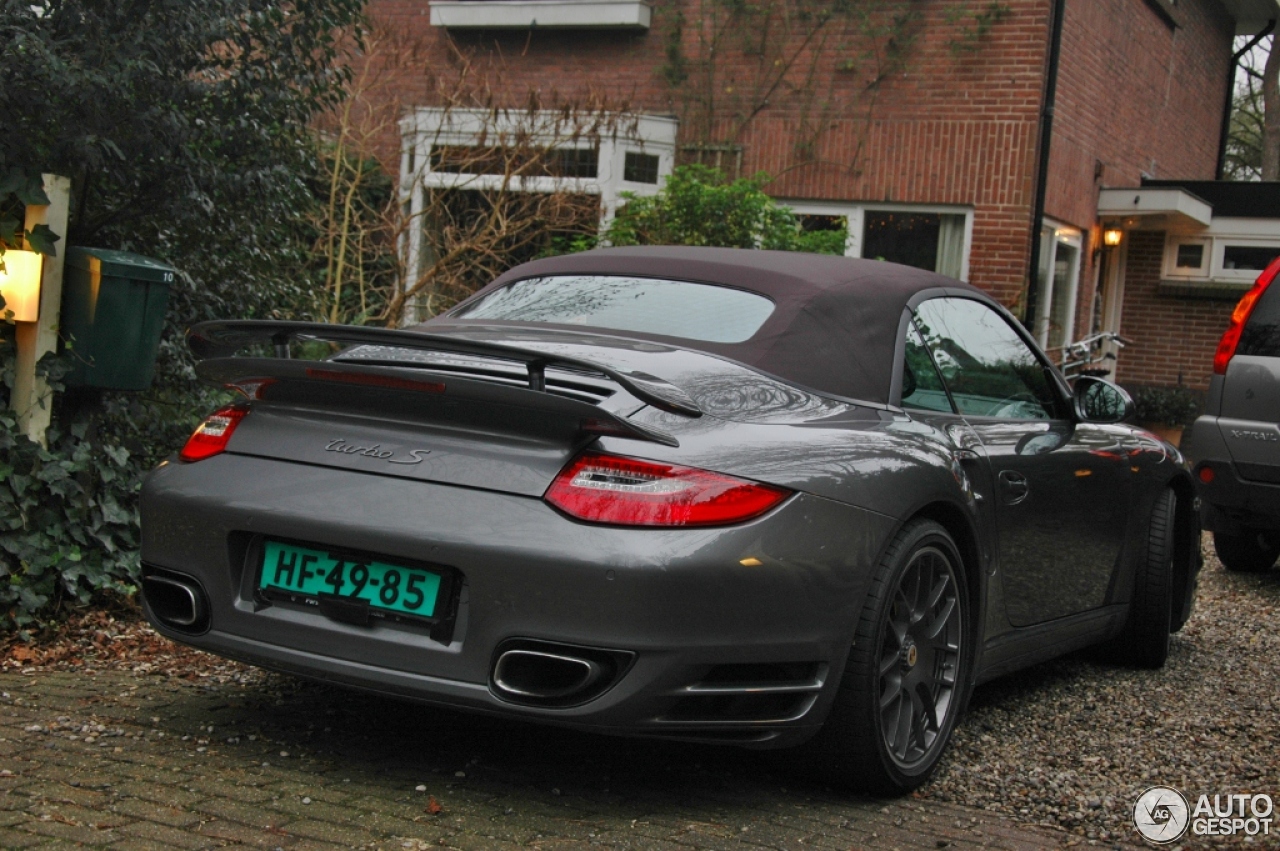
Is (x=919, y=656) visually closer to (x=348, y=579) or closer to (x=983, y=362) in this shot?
(x=983, y=362)

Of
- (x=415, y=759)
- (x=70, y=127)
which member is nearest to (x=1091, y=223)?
(x=70, y=127)

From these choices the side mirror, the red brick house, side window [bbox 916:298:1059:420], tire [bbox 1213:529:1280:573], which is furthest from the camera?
the red brick house

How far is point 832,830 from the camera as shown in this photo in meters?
3.28

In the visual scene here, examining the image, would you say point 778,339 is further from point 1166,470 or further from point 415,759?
point 1166,470

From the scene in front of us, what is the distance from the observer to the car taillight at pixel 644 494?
9.77 feet

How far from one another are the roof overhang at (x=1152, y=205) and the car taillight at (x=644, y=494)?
44.4ft

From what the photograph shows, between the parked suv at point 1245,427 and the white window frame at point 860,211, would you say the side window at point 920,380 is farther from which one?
the white window frame at point 860,211

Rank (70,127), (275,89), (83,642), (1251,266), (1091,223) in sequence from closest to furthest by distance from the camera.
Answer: (83,642)
(70,127)
(275,89)
(1091,223)
(1251,266)

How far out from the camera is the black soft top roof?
375 cm

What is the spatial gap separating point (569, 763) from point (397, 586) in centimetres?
79

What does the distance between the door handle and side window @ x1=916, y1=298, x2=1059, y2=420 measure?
22 centimetres

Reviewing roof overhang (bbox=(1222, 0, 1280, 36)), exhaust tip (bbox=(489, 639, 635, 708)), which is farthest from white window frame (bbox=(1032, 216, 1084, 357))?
exhaust tip (bbox=(489, 639, 635, 708))

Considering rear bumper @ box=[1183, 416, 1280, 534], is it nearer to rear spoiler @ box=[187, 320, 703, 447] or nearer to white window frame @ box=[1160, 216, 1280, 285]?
rear spoiler @ box=[187, 320, 703, 447]

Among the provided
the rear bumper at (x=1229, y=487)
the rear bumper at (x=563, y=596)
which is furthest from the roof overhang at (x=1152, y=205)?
the rear bumper at (x=563, y=596)
